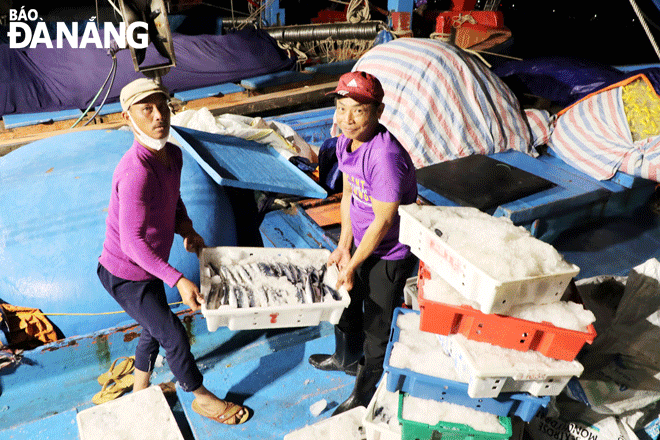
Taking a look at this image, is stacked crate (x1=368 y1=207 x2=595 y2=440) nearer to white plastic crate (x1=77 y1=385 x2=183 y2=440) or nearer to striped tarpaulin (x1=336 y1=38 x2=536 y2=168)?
white plastic crate (x1=77 y1=385 x2=183 y2=440)

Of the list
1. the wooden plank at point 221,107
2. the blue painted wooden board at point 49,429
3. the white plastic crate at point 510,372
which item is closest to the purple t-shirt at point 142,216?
the blue painted wooden board at point 49,429

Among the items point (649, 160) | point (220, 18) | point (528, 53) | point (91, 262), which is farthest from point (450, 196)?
point (528, 53)

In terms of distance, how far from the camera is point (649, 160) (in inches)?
171

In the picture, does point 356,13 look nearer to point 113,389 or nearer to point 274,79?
point 274,79

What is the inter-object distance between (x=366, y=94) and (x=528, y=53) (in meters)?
15.9

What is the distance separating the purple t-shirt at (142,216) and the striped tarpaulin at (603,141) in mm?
4252

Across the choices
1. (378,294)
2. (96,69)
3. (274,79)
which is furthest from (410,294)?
(96,69)

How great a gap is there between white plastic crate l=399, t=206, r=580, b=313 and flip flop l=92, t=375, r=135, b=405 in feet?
7.01

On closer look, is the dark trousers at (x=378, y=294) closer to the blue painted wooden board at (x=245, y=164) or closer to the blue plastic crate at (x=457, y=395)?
Result: the blue plastic crate at (x=457, y=395)

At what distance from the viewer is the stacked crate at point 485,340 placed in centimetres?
180

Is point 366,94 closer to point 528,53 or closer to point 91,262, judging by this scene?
point 91,262

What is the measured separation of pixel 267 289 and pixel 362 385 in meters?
0.91

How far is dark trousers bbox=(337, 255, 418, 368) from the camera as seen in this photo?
252 cm

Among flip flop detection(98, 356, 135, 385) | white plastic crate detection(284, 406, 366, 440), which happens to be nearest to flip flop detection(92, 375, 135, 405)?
flip flop detection(98, 356, 135, 385)
